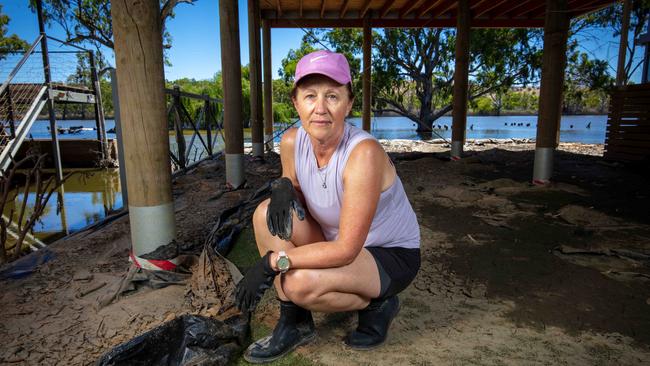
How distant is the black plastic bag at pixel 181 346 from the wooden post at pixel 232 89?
4644mm

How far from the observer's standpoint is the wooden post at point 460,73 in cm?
951

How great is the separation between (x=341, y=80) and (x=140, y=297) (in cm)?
210

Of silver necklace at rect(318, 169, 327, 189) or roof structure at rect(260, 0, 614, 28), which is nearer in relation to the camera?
silver necklace at rect(318, 169, 327, 189)

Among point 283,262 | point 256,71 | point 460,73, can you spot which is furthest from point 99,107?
point 283,262

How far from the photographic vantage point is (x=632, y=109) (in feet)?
30.2

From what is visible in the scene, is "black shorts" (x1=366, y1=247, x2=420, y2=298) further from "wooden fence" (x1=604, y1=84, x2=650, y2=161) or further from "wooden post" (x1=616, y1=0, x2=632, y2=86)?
"wooden post" (x1=616, y1=0, x2=632, y2=86)

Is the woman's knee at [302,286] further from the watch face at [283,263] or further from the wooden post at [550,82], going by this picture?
the wooden post at [550,82]

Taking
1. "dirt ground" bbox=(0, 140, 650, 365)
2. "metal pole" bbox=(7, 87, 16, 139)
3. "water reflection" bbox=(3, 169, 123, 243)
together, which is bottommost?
"water reflection" bbox=(3, 169, 123, 243)

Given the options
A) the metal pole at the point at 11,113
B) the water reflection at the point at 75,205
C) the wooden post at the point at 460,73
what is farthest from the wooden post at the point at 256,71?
the metal pole at the point at 11,113

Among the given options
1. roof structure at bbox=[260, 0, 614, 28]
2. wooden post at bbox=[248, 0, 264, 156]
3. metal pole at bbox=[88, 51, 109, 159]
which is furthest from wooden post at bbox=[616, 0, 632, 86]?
metal pole at bbox=[88, 51, 109, 159]

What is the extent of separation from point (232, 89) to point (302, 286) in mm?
5108

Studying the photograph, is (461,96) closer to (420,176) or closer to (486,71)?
(420,176)

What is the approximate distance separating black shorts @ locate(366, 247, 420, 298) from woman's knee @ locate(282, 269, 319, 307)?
1.29 ft

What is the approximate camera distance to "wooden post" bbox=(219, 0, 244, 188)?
6301mm
